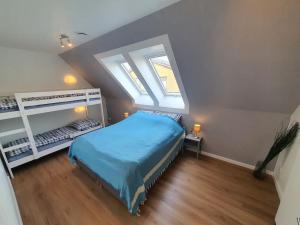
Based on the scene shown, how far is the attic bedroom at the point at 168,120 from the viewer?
131cm

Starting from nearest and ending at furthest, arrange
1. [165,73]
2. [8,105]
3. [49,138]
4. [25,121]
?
[8,105]
[25,121]
[49,138]
[165,73]

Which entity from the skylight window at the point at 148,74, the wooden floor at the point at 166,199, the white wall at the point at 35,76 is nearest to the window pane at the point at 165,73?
the skylight window at the point at 148,74

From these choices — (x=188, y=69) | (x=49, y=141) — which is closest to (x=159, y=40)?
(x=188, y=69)

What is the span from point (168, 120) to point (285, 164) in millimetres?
1816

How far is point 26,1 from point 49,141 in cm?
247

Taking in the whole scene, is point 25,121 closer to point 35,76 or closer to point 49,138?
point 49,138

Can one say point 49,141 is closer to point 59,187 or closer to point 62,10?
point 59,187

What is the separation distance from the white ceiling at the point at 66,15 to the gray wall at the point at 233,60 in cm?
16

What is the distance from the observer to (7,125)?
261 cm

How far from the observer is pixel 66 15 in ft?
4.87

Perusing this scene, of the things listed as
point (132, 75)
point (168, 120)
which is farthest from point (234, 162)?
point (132, 75)

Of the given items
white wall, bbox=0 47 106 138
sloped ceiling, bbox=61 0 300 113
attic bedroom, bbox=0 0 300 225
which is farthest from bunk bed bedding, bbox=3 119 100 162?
sloped ceiling, bbox=61 0 300 113

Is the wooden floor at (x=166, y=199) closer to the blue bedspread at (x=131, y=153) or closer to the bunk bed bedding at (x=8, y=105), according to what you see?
the blue bedspread at (x=131, y=153)

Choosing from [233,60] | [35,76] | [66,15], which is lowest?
[35,76]
